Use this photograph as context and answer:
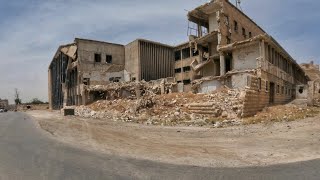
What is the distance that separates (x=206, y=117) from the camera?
78.9ft

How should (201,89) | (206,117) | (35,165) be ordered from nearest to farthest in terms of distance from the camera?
1. (35,165)
2. (206,117)
3. (201,89)

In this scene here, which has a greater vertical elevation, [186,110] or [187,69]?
[187,69]

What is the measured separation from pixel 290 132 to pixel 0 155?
12953mm

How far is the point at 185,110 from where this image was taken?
86.1 feet

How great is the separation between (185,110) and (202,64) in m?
13.6

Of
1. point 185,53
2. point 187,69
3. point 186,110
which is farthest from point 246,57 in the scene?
point 185,53

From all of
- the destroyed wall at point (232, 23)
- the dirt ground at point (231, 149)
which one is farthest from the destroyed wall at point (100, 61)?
the dirt ground at point (231, 149)

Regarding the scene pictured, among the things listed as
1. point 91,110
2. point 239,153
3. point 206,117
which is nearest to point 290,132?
point 239,153

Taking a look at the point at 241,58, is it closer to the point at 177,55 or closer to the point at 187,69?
the point at 187,69

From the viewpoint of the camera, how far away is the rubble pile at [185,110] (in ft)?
77.3

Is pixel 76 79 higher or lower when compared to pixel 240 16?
lower

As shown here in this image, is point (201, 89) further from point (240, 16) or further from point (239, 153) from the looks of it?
point (239, 153)

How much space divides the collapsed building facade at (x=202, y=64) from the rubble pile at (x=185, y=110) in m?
1.23

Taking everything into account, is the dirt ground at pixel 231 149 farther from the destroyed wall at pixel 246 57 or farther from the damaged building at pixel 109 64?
the damaged building at pixel 109 64
